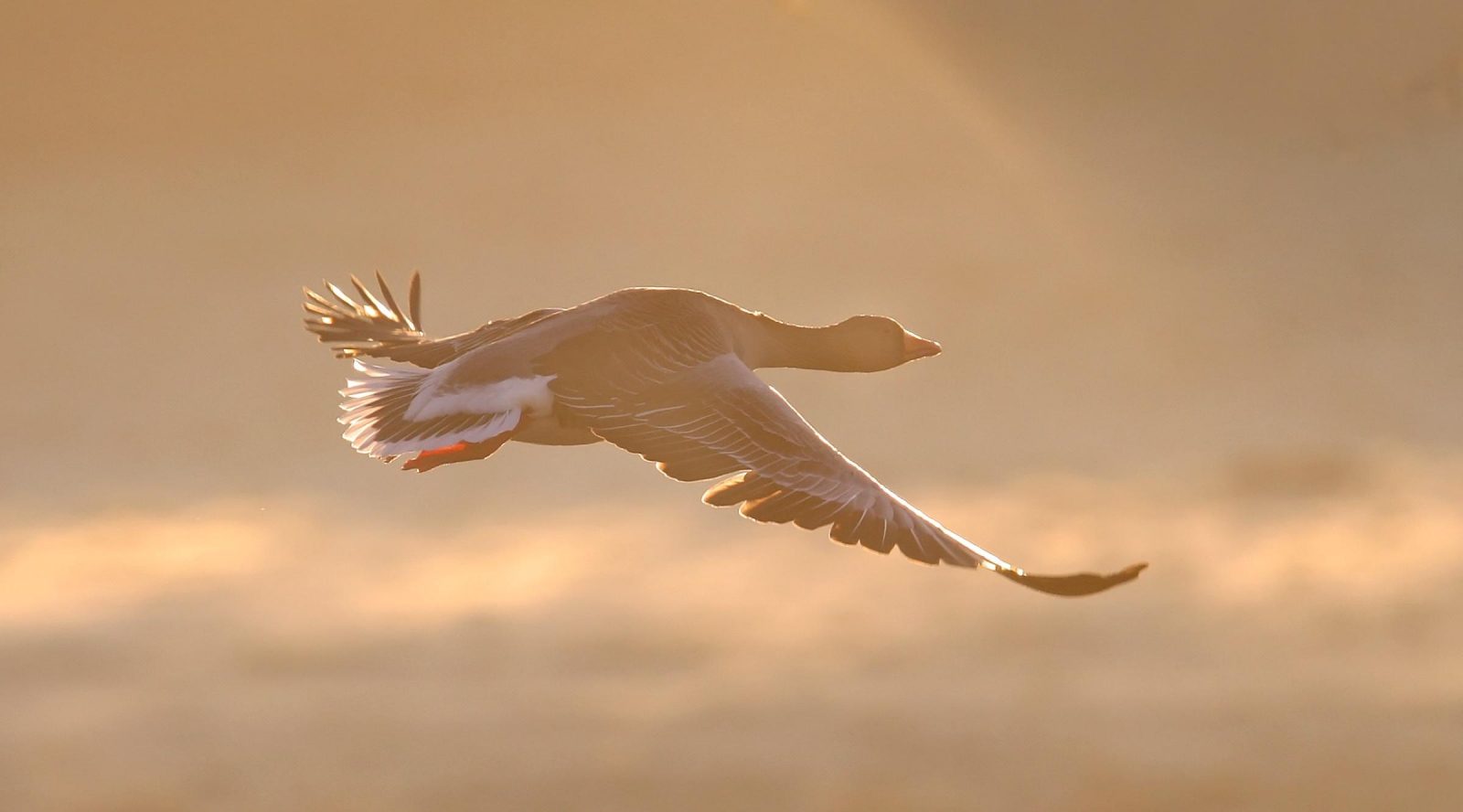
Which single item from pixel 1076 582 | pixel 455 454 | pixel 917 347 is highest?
pixel 917 347

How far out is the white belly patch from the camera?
27.9ft

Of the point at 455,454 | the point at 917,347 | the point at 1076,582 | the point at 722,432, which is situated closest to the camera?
the point at 1076,582

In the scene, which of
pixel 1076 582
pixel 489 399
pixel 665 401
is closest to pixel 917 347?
pixel 665 401

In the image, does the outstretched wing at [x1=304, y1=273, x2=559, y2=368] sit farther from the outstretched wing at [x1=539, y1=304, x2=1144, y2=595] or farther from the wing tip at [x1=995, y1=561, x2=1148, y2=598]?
the wing tip at [x1=995, y1=561, x2=1148, y2=598]

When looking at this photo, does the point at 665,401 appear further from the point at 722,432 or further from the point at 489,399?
the point at 489,399

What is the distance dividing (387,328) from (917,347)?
319 cm

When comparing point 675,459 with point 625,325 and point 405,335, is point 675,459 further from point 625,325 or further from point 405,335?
point 405,335

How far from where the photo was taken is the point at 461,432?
27.9 ft

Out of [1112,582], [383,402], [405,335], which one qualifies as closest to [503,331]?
[383,402]

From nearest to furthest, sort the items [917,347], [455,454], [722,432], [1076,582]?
1. [1076,582]
2. [722,432]
3. [455,454]
4. [917,347]

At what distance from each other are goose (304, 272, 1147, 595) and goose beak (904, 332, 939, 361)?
3 cm

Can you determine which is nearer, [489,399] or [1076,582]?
[1076,582]

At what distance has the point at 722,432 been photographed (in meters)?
8.27

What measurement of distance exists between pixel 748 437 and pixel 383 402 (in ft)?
6.80
